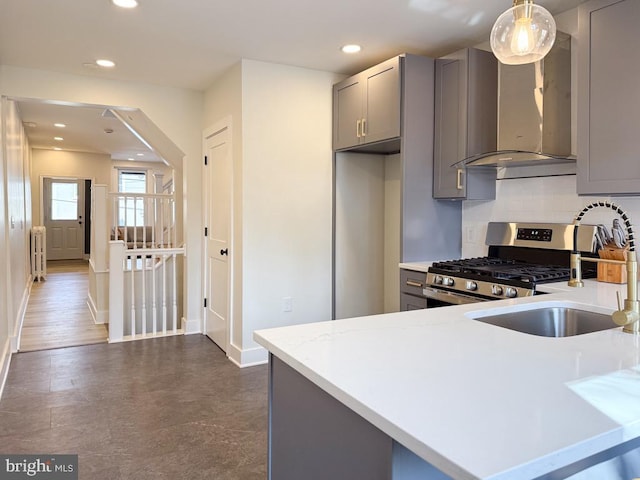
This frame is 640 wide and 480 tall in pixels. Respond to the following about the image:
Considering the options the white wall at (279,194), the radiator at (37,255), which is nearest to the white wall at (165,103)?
the white wall at (279,194)

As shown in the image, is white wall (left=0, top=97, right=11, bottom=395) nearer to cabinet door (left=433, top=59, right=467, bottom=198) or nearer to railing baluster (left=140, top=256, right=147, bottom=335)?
railing baluster (left=140, top=256, right=147, bottom=335)

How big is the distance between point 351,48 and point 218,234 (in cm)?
198

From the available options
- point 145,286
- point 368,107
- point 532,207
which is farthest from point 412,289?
point 145,286

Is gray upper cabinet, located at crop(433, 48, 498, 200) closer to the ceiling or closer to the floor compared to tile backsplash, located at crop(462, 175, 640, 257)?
closer to the ceiling

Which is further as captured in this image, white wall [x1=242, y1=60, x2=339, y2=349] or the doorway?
the doorway

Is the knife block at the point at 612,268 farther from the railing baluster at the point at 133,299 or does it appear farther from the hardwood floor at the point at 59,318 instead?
the hardwood floor at the point at 59,318

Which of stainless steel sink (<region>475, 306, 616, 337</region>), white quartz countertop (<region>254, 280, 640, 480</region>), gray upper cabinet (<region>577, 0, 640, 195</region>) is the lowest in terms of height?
stainless steel sink (<region>475, 306, 616, 337</region>)

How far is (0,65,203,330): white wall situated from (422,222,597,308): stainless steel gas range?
2648 mm

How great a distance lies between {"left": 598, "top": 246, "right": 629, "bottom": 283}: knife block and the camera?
2.40 m

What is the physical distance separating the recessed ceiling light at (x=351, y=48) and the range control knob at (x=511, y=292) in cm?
205

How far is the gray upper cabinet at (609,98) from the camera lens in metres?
2.22

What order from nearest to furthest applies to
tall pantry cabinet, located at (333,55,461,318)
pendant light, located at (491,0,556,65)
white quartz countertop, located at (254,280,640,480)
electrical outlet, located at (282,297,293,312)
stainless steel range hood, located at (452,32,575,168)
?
white quartz countertop, located at (254,280,640,480), pendant light, located at (491,0,556,65), stainless steel range hood, located at (452,32,575,168), tall pantry cabinet, located at (333,55,461,318), electrical outlet, located at (282,297,293,312)

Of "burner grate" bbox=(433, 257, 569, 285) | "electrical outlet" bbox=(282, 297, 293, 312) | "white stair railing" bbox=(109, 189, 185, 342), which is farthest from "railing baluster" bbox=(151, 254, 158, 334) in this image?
"burner grate" bbox=(433, 257, 569, 285)

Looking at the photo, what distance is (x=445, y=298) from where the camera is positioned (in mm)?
2875
